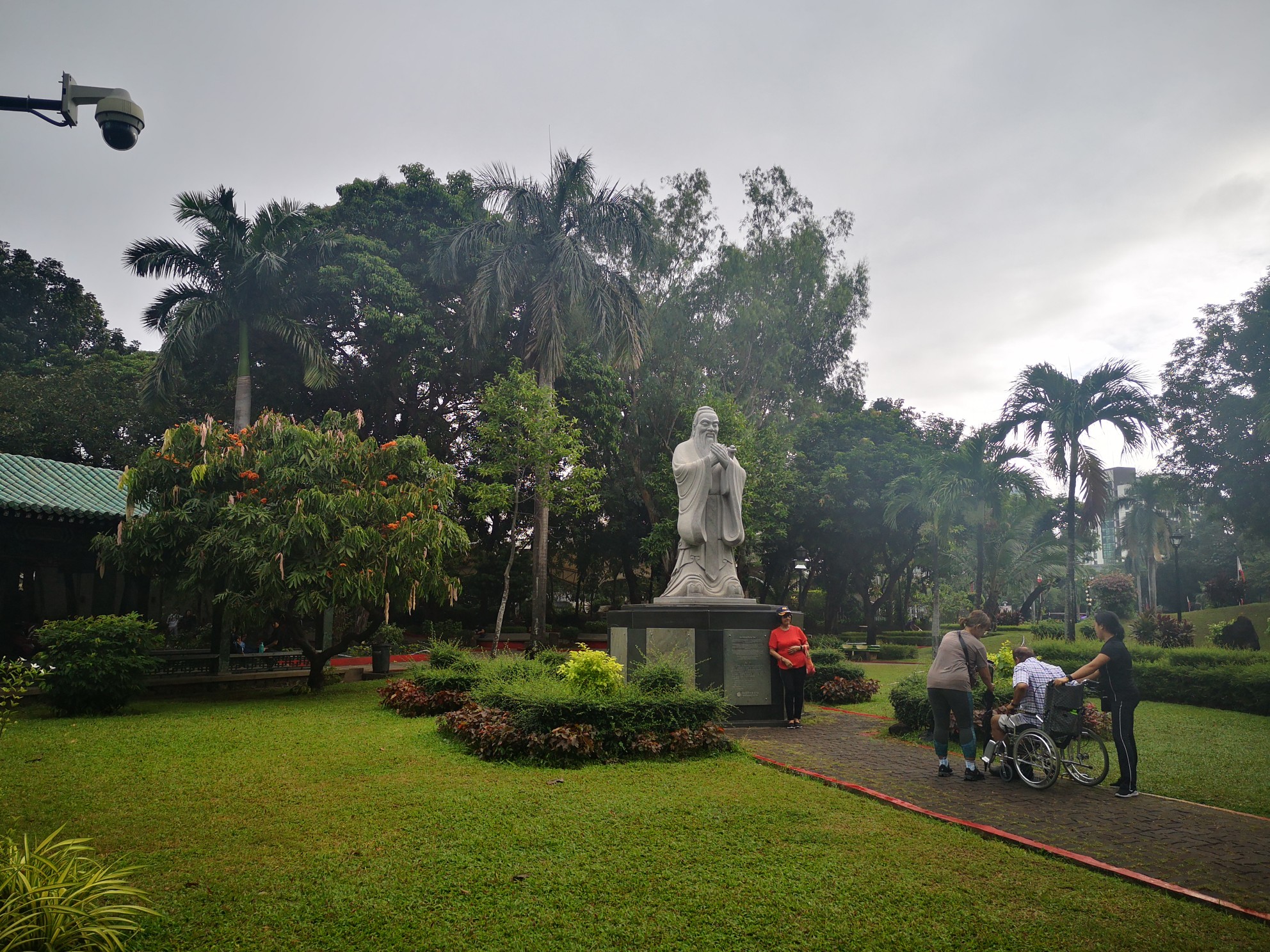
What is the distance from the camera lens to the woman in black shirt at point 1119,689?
6488 mm

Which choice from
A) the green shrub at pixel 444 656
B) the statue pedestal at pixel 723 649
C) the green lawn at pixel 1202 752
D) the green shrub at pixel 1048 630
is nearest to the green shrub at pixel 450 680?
the green shrub at pixel 444 656

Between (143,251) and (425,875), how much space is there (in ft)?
66.6

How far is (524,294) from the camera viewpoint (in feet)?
76.6

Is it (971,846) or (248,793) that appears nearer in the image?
(971,846)

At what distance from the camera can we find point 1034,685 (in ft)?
22.9

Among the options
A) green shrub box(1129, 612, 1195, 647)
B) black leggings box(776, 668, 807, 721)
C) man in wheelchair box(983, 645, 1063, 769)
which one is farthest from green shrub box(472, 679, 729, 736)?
green shrub box(1129, 612, 1195, 647)

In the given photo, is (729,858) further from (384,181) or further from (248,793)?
(384,181)

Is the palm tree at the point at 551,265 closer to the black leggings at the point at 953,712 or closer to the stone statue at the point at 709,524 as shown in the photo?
the stone statue at the point at 709,524

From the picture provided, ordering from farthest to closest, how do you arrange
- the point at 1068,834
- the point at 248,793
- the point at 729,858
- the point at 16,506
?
the point at 16,506
the point at 248,793
the point at 1068,834
the point at 729,858

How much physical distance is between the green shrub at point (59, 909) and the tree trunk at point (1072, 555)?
1937 cm

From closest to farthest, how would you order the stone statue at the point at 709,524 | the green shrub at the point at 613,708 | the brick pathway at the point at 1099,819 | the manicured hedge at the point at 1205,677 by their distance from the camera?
the brick pathway at the point at 1099,819 → the green shrub at the point at 613,708 → the stone statue at the point at 709,524 → the manicured hedge at the point at 1205,677

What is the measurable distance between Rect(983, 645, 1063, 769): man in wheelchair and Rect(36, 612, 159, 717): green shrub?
11.7 m

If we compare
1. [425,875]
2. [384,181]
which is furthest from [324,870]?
[384,181]

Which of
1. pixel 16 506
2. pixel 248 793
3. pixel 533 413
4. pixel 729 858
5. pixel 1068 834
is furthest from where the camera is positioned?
pixel 533 413
